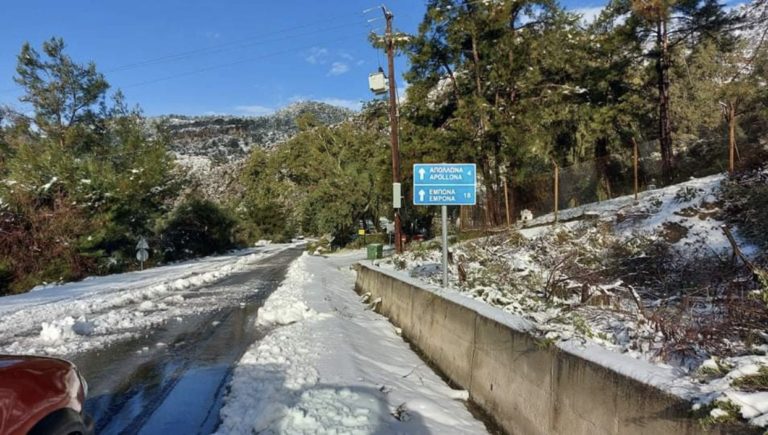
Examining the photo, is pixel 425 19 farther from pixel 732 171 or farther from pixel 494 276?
pixel 494 276

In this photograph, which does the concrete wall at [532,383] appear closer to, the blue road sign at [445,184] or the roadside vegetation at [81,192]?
the blue road sign at [445,184]

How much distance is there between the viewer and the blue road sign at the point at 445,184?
9.68 m

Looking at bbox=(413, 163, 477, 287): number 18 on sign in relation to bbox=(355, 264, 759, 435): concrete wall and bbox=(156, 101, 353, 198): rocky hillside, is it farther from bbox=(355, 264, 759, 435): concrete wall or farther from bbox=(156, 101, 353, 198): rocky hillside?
bbox=(156, 101, 353, 198): rocky hillside

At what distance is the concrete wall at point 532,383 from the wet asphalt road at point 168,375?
10.3 ft

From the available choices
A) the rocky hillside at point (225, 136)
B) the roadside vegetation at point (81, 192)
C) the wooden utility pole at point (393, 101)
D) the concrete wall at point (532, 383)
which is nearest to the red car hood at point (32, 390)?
the concrete wall at point (532, 383)

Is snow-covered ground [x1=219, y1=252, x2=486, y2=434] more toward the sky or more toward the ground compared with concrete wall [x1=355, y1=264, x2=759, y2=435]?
more toward the ground

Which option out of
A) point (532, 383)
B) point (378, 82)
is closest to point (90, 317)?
point (532, 383)

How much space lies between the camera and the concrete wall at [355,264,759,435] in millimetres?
3264

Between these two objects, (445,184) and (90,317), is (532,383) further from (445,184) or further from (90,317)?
(90,317)

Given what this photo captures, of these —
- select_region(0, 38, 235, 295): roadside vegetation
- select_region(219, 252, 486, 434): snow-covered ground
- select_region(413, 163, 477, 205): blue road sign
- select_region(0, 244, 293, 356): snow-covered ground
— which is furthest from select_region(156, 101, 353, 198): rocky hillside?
select_region(219, 252, 486, 434): snow-covered ground

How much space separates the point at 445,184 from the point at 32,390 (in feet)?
25.4

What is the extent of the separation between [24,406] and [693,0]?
26.6 metres

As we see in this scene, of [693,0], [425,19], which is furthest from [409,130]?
[693,0]

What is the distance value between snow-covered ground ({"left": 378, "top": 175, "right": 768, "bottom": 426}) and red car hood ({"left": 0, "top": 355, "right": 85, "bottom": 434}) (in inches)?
150
